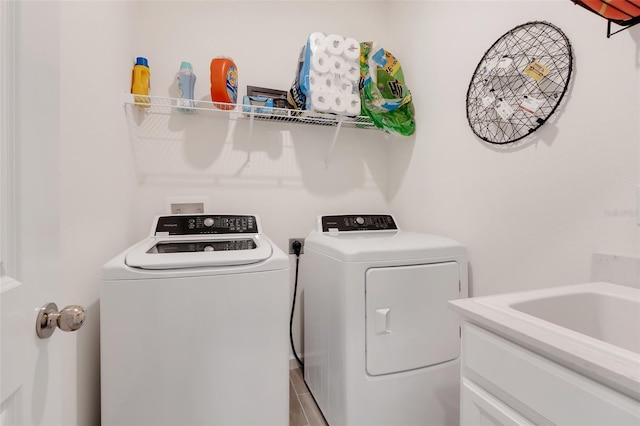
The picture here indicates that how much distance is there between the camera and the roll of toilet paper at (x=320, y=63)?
5.67ft

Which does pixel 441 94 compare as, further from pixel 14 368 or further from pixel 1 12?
pixel 14 368

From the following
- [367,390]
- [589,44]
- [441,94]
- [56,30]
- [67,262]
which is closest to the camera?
[56,30]

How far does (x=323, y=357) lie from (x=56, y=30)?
63.9 inches

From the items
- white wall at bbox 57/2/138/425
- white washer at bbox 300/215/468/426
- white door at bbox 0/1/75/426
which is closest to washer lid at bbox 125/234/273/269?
white wall at bbox 57/2/138/425

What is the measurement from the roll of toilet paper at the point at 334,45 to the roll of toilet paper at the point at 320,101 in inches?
10.1

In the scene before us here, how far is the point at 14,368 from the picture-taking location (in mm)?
474

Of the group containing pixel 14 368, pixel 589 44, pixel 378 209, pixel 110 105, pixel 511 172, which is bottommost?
pixel 14 368

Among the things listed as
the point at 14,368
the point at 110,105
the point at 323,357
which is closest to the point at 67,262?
the point at 14,368

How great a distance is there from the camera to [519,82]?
1326 millimetres

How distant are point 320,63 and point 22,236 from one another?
1605 mm

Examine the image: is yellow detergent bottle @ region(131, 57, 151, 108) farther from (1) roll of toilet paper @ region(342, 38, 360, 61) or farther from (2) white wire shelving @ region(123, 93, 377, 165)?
(1) roll of toilet paper @ region(342, 38, 360, 61)

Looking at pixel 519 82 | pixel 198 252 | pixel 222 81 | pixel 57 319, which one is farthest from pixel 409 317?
pixel 222 81

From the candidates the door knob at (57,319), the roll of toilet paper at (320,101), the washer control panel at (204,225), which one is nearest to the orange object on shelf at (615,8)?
the roll of toilet paper at (320,101)

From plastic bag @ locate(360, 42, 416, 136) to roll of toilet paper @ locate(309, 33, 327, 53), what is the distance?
11.7 inches
